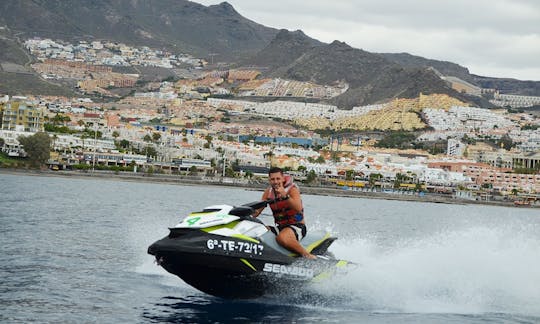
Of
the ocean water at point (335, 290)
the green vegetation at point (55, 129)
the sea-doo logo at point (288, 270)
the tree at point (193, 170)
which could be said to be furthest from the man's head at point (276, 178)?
the green vegetation at point (55, 129)

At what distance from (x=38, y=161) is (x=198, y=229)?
82852 millimetres

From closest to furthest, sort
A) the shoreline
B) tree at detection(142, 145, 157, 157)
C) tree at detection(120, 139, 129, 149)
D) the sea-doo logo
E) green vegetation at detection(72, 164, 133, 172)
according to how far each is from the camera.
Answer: the sea-doo logo < the shoreline < green vegetation at detection(72, 164, 133, 172) < tree at detection(142, 145, 157, 157) < tree at detection(120, 139, 129, 149)

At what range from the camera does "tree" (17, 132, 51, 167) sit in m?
94.1

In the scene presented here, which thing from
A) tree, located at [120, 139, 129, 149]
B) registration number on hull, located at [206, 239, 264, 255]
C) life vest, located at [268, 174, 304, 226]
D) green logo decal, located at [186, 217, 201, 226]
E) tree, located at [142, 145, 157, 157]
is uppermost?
tree, located at [120, 139, 129, 149]

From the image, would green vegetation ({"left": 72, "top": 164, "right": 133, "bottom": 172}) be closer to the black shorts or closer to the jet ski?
the black shorts

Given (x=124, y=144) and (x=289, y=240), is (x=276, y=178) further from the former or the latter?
(x=124, y=144)

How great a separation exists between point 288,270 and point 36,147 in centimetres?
8177

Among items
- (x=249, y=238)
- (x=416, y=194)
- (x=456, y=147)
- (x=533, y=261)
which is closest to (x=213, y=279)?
(x=249, y=238)

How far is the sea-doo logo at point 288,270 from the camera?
49.0 ft

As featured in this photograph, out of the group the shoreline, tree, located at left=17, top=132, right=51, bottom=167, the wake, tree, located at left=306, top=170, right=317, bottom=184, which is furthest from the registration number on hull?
tree, located at left=306, top=170, right=317, bottom=184

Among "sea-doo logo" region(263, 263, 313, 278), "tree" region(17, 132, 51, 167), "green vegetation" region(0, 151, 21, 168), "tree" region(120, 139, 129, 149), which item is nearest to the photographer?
"sea-doo logo" region(263, 263, 313, 278)

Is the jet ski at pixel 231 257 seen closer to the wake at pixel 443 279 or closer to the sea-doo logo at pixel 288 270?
the sea-doo logo at pixel 288 270

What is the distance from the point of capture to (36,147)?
94.2 meters

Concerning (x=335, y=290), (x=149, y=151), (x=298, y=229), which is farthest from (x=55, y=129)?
(x=298, y=229)
